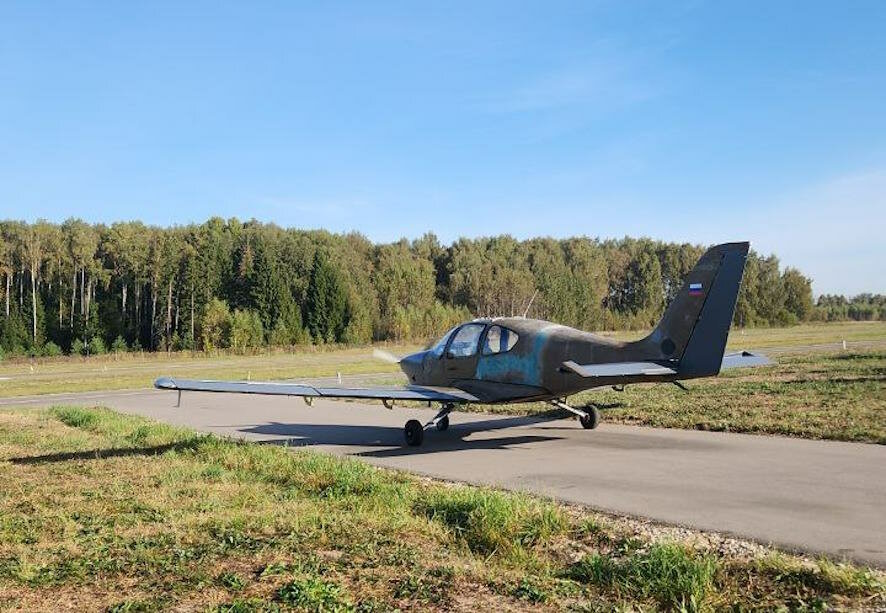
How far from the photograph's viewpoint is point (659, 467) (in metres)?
10.1

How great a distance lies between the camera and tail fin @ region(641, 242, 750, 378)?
11625 mm

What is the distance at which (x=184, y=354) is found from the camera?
67.7m

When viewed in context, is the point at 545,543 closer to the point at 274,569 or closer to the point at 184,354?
the point at 274,569

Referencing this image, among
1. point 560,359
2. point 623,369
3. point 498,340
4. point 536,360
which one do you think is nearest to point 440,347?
A: point 498,340

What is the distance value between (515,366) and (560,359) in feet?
3.07

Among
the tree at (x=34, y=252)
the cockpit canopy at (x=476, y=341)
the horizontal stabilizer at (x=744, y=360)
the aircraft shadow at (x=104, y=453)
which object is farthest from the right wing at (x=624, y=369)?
the tree at (x=34, y=252)

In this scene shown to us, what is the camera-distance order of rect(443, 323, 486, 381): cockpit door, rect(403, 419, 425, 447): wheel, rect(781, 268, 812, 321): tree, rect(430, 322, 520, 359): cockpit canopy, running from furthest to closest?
rect(781, 268, 812, 321): tree → rect(443, 323, 486, 381): cockpit door → rect(430, 322, 520, 359): cockpit canopy → rect(403, 419, 425, 447): wheel

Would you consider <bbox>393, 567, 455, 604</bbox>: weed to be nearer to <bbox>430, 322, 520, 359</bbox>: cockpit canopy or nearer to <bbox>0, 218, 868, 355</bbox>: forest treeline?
<bbox>430, 322, 520, 359</bbox>: cockpit canopy

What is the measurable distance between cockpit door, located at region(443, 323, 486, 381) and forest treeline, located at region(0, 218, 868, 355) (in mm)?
64259

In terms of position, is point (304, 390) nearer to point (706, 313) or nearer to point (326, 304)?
point (706, 313)

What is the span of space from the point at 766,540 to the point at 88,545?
6059 millimetres

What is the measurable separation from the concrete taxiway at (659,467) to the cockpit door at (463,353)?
1.33 meters

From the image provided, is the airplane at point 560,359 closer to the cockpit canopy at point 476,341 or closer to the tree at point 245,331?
the cockpit canopy at point 476,341

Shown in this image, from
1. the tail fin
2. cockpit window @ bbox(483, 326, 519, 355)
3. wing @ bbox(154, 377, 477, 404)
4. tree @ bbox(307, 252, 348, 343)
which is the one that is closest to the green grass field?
the tail fin
